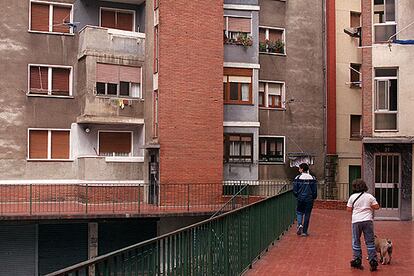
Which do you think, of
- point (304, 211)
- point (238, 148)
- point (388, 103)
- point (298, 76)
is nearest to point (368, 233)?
point (304, 211)

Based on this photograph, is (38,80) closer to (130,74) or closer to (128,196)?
(130,74)

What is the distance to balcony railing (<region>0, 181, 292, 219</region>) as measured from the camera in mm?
24844

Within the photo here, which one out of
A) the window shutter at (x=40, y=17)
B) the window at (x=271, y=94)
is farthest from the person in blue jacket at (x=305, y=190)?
the window shutter at (x=40, y=17)

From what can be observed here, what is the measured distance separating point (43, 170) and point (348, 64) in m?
17.0

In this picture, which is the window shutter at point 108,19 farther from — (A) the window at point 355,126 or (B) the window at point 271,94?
A: (A) the window at point 355,126

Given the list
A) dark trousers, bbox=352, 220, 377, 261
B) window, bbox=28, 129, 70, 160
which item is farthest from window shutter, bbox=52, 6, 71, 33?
dark trousers, bbox=352, 220, 377, 261

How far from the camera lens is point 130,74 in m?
28.4

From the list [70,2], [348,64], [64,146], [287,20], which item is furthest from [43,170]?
[348,64]

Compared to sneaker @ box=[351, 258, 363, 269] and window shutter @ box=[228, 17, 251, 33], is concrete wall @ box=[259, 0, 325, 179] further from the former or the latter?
sneaker @ box=[351, 258, 363, 269]

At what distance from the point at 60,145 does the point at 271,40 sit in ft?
38.4

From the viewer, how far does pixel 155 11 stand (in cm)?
2712

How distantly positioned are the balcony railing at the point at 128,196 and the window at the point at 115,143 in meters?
1.77

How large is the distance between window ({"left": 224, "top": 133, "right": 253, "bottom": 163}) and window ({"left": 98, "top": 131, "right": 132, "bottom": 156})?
4545 millimetres

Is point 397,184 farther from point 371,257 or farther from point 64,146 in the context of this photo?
point 64,146
